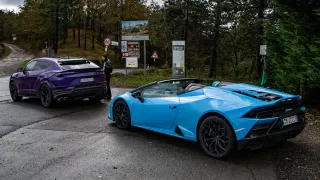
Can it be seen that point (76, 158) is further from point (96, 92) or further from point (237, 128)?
point (96, 92)

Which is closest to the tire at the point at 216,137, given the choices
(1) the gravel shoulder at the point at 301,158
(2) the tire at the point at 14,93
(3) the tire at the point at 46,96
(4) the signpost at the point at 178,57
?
(1) the gravel shoulder at the point at 301,158

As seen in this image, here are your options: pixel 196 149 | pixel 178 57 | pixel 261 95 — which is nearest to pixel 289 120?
pixel 261 95

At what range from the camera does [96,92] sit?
400 inches

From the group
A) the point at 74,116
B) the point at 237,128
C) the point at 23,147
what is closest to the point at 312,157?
the point at 237,128

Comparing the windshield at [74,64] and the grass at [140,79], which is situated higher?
the windshield at [74,64]

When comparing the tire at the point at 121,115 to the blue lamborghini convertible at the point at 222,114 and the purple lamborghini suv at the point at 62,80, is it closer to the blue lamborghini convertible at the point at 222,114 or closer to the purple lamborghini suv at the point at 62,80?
the blue lamborghini convertible at the point at 222,114

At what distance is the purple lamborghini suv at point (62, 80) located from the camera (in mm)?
9648

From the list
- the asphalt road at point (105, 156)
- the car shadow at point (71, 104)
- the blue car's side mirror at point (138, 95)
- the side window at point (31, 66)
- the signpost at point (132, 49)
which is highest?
the signpost at point (132, 49)

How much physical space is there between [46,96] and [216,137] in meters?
7.01

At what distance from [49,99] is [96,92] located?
148cm

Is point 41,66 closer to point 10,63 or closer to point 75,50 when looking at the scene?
point 10,63

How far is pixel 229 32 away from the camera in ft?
89.3

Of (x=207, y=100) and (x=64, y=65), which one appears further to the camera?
(x=64, y=65)

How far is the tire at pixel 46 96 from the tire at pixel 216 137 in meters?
6.30
